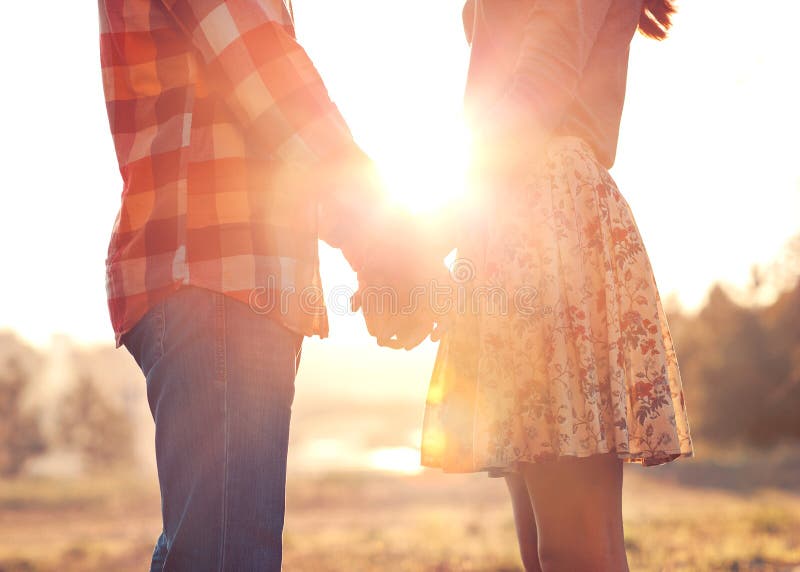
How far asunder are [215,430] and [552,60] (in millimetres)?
1094

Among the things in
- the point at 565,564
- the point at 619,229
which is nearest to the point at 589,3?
the point at 619,229

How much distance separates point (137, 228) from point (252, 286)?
9.3 inches

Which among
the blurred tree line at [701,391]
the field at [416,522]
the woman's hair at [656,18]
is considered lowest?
the field at [416,522]

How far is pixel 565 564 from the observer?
1559mm

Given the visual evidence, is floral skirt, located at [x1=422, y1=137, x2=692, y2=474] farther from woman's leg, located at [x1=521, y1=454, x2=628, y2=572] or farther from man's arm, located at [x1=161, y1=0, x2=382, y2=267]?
man's arm, located at [x1=161, y1=0, x2=382, y2=267]

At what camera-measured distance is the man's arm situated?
48.1 inches

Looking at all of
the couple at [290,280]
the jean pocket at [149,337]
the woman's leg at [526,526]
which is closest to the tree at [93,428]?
the woman's leg at [526,526]

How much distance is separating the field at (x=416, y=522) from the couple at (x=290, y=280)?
14.2ft

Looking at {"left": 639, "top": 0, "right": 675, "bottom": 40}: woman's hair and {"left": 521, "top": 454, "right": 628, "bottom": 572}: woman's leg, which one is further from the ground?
{"left": 639, "top": 0, "right": 675, "bottom": 40}: woman's hair

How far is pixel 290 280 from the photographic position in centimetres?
124

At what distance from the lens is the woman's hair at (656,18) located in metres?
2.04

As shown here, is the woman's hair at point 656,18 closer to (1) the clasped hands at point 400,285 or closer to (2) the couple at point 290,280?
(2) the couple at point 290,280

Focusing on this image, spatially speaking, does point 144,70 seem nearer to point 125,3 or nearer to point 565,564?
point 125,3

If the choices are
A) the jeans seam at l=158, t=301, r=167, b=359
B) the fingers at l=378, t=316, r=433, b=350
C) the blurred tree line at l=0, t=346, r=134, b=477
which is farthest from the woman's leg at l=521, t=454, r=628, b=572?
the blurred tree line at l=0, t=346, r=134, b=477
